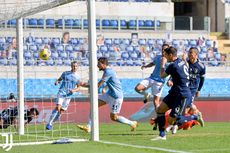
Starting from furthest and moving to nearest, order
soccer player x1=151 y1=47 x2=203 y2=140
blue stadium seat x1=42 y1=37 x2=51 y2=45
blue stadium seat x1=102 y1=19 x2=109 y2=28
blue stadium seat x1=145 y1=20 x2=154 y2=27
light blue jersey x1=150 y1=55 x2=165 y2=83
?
blue stadium seat x1=145 y1=20 x2=154 y2=27 < blue stadium seat x1=102 y1=19 x2=109 y2=28 < blue stadium seat x1=42 y1=37 x2=51 y2=45 < light blue jersey x1=150 y1=55 x2=165 y2=83 < soccer player x1=151 y1=47 x2=203 y2=140

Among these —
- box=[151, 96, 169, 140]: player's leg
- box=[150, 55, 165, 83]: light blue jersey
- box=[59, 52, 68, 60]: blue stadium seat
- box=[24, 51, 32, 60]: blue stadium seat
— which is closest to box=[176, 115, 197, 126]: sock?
box=[151, 96, 169, 140]: player's leg

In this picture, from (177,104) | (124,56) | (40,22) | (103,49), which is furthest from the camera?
(40,22)

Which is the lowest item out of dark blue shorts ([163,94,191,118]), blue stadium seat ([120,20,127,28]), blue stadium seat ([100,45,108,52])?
dark blue shorts ([163,94,191,118])

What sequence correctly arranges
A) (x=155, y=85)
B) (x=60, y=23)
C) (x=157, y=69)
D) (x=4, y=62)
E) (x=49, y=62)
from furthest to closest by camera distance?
1. (x=60, y=23)
2. (x=49, y=62)
3. (x=4, y=62)
4. (x=155, y=85)
5. (x=157, y=69)

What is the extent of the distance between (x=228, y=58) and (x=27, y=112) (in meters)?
18.0

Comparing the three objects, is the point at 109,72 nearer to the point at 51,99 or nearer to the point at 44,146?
the point at 44,146

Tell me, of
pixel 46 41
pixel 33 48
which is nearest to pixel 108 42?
pixel 46 41

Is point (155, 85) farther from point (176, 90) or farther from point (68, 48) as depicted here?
point (68, 48)

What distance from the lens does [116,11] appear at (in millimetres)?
41594

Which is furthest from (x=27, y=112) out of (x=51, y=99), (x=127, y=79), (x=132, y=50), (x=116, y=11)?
(x=116, y=11)

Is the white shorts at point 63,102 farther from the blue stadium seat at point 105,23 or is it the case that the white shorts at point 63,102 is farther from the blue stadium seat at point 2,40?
the blue stadium seat at point 105,23

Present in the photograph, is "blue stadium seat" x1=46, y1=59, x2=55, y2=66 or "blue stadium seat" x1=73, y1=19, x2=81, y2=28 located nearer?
"blue stadium seat" x1=46, y1=59, x2=55, y2=66

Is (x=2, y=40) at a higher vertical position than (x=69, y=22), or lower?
lower

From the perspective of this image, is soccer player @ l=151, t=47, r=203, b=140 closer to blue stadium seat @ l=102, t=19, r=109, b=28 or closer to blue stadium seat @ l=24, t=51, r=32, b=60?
blue stadium seat @ l=24, t=51, r=32, b=60
